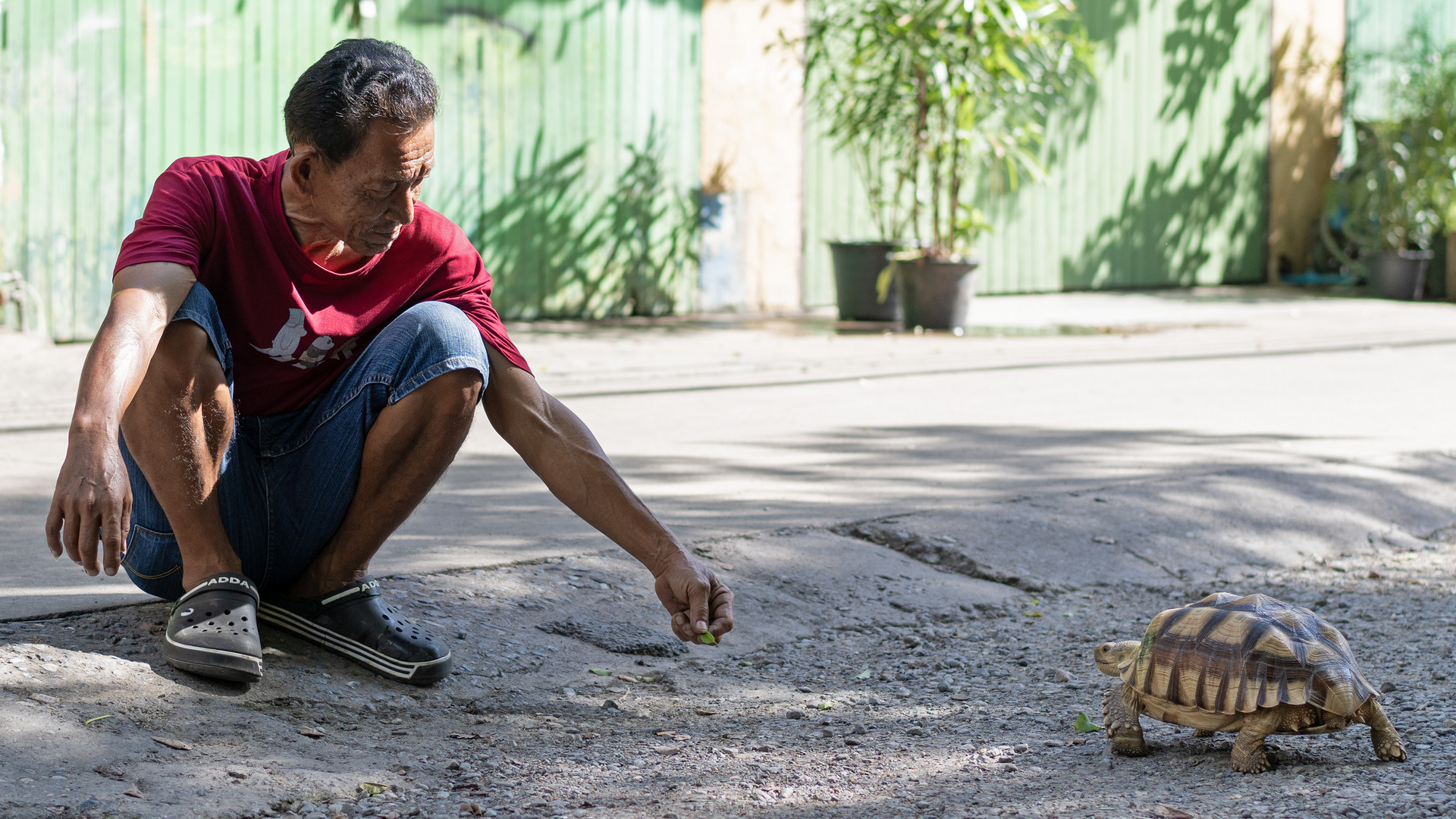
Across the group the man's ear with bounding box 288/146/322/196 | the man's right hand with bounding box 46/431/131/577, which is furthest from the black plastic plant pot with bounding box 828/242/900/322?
the man's right hand with bounding box 46/431/131/577

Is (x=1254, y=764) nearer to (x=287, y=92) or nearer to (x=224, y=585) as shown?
(x=224, y=585)

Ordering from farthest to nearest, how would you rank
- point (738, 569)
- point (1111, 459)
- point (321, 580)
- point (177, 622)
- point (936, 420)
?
point (936, 420), point (1111, 459), point (738, 569), point (321, 580), point (177, 622)

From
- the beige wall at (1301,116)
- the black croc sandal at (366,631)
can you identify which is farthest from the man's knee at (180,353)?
the beige wall at (1301,116)

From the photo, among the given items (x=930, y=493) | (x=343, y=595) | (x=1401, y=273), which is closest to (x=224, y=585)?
(x=343, y=595)

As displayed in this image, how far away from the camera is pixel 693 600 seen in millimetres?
2518

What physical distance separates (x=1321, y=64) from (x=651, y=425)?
37.2 feet

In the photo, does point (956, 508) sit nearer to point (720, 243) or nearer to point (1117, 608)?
point (1117, 608)

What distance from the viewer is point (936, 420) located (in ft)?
19.9

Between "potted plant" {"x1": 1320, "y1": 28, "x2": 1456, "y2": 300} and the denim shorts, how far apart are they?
12.8 metres

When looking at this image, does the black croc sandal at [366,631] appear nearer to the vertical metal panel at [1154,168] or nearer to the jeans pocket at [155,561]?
the jeans pocket at [155,561]

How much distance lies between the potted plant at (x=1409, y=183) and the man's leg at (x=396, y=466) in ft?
41.9

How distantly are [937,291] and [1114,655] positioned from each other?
22.9ft

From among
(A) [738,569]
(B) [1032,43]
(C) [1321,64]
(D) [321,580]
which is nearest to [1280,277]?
(C) [1321,64]

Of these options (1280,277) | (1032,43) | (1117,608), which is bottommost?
(1117,608)
